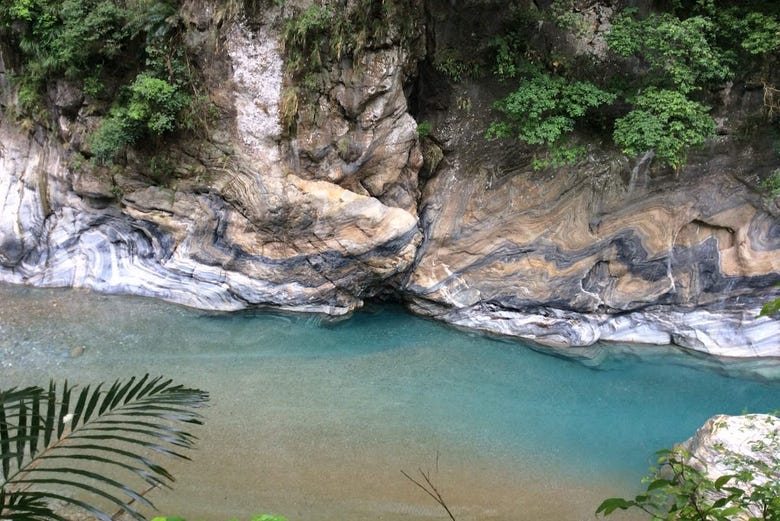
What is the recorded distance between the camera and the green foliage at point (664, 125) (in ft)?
23.6

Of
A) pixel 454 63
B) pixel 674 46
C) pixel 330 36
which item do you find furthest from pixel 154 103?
pixel 674 46

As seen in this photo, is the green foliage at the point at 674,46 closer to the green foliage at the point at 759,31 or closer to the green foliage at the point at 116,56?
the green foliage at the point at 759,31

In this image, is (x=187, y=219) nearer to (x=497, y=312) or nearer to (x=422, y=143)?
(x=422, y=143)

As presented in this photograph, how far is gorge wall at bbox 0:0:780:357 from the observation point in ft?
26.1

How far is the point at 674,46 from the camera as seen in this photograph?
279 inches

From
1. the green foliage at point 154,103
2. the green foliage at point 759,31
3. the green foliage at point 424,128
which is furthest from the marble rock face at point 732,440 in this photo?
the green foliage at point 154,103

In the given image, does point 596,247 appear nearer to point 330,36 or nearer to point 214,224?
point 330,36

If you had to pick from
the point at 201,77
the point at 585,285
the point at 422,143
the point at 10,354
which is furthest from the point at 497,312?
the point at 10,354

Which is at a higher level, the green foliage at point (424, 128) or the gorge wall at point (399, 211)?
the green foliage at point (424, 128)

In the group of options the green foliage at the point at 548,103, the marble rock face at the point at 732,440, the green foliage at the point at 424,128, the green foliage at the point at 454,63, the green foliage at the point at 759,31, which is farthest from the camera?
the green foliage at the point at 424,128

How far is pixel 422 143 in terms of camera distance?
8.89m

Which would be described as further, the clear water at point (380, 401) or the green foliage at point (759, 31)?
the green foliage at point (759, 31)

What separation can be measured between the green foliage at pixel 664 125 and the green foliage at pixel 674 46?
0.75ft

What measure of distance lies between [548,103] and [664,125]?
157 centimetres
